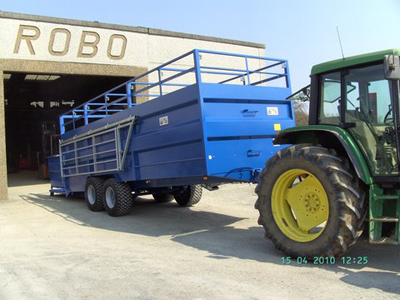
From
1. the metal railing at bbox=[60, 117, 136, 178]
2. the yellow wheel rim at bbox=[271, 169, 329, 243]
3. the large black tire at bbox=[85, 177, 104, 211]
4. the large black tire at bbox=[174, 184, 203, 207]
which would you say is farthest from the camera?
the large black tire at bbox=[174, 184, 203, 207]

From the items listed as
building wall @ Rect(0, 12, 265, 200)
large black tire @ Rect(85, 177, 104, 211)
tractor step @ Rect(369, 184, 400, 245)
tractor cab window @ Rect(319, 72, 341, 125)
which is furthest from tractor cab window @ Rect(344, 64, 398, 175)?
building wall @ Rect(0, 12, 265, 200)

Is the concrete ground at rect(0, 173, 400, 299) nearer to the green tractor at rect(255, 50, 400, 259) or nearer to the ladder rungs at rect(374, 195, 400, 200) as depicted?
the green tractor at rect(255, 50, 400, 259)

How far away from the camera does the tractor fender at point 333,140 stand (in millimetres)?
4148

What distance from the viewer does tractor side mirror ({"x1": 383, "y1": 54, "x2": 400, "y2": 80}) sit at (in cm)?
378

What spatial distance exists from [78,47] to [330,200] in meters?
10.4

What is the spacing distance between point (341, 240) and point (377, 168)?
0.88 m

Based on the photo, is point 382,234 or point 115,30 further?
point 115,30

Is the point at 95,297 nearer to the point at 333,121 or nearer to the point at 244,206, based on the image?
the point at 333,121

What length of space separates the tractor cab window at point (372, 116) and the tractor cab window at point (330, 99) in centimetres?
13

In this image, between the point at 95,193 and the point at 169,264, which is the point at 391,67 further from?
the point at 95,193

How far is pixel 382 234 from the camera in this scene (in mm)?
4199

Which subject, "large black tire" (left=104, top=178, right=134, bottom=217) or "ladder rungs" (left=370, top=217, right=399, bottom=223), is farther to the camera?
"large black tire" (left=104, top=178, right=134, bottom=217)

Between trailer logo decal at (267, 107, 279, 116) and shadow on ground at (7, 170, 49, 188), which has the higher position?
trailer logo decal at (267, 107, 279, 116)

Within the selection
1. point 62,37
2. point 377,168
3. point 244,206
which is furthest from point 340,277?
point 62,37
